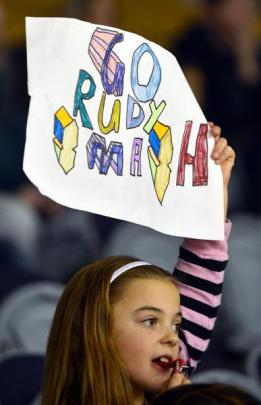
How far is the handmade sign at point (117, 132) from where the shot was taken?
2.90m

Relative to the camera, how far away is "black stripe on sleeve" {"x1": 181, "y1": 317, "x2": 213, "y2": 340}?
3.10m

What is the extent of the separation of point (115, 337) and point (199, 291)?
0.29 meters

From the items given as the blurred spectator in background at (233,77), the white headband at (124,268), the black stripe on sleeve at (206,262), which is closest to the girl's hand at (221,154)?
the black stripe on sleeve at (206,262)

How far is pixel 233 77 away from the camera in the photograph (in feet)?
21.9

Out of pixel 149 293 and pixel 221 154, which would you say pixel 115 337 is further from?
pixel 221 154

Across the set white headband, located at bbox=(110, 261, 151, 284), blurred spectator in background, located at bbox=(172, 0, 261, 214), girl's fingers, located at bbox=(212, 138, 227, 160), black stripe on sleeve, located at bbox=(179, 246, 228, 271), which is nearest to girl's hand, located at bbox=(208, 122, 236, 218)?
girl's fingers, located at bbox=(212, 138, 227, 160)

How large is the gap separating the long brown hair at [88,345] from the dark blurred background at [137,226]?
83 cm

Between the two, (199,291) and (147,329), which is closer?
(147,329)

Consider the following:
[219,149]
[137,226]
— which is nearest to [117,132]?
[219,149]

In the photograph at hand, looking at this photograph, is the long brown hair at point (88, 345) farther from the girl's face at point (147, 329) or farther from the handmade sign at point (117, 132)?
the handmade sign at point (117, 132)

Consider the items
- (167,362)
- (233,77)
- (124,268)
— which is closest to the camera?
(167,362)

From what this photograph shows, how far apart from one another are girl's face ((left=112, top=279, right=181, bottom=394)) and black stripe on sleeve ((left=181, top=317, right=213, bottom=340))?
0.16 metres

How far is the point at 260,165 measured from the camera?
6438 mm

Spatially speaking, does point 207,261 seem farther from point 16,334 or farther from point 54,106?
point 16,334
